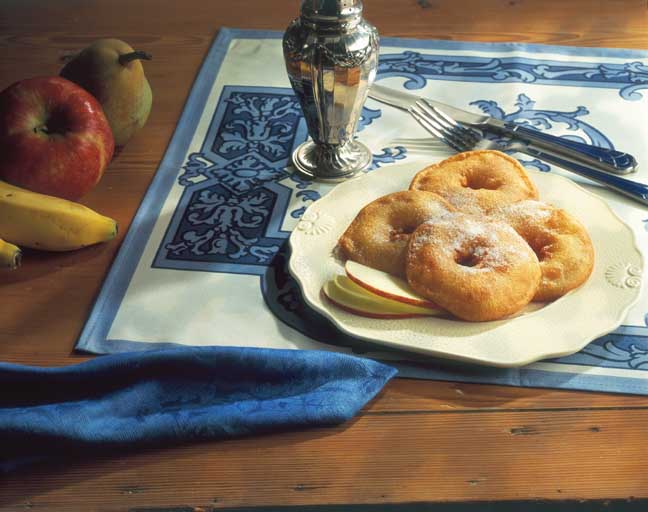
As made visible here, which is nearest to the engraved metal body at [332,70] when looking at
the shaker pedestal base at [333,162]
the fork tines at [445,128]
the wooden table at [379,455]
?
the shaker pedestal base at [333,162]

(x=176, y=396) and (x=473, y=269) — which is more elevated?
(x=473, y=269)

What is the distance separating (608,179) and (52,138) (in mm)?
649

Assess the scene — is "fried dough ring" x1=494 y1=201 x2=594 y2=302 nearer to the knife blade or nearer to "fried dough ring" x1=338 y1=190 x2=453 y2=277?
"fried dough ring" x1=338 y1=190 x2=453 y2=277

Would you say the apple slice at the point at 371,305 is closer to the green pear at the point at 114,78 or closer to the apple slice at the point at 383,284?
the apple slice at the point at 383,284

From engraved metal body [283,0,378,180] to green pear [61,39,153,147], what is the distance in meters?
0.22

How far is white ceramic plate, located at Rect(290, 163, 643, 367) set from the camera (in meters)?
0.75

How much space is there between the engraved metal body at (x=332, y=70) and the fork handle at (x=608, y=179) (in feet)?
0.77

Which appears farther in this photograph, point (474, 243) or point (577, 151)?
point (577, 151)

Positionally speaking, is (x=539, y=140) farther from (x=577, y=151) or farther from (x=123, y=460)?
(x=123, y=460)

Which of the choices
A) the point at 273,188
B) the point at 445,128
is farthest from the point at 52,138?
the point at 445,128

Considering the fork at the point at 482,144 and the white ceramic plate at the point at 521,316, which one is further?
the fork at the point at 482,144

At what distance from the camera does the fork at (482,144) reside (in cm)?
96

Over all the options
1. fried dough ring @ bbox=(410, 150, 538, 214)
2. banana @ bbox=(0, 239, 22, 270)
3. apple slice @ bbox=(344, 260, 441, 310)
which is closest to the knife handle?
fried dough ring @ bbox=(410, 150, 538, 214)

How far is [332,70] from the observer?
95 cm
